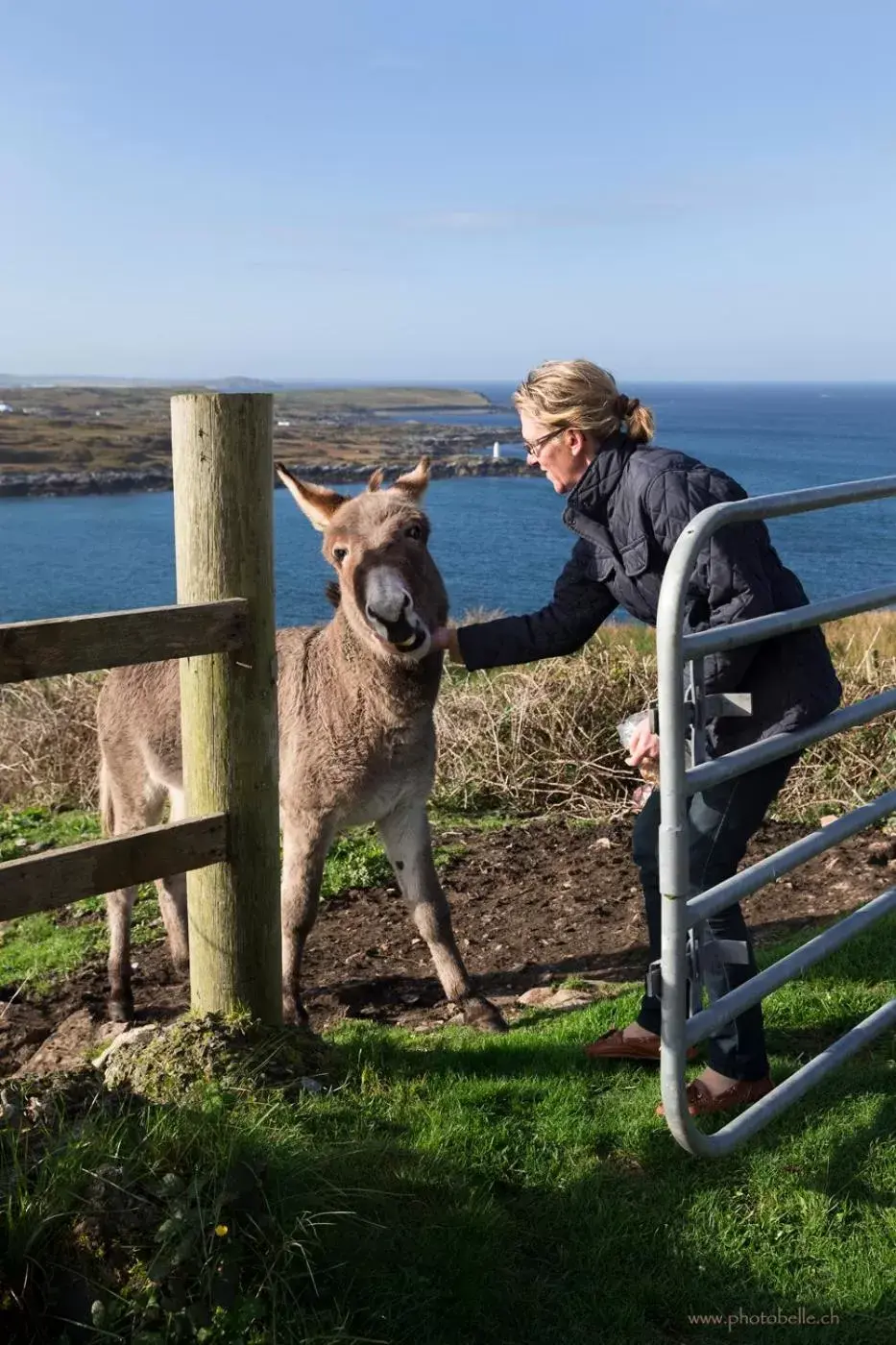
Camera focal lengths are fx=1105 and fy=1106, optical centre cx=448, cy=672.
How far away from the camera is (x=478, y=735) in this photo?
9.41 meters

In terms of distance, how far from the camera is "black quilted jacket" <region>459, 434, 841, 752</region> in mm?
3420

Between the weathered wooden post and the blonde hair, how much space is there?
0.97 m

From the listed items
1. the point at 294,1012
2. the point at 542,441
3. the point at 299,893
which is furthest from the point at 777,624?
the point at 294,1012

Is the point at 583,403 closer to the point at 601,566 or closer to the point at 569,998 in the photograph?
the point at 601,566

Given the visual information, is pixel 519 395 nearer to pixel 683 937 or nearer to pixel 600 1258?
pixel 683 937

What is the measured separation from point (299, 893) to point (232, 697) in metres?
1.73

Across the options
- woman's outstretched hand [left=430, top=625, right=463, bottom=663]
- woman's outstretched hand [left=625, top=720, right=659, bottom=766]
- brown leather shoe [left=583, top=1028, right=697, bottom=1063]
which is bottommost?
brown leather shoe [left=583, top=1028, right=697, bottom=1063]

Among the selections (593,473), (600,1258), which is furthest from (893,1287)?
(593,473)

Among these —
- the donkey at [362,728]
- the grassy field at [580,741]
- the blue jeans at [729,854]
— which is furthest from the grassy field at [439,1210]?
the grassy field at [580,741]

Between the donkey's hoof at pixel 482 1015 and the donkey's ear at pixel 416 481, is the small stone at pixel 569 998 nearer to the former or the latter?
the donkey's hoof at pixel 482 1015

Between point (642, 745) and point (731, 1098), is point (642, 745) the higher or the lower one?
the higher one

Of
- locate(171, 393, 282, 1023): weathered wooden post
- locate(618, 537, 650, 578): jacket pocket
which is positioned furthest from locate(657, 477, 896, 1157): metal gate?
locate(171, 393, 282, 1023): weathered wooden post

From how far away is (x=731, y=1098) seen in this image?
373 cm

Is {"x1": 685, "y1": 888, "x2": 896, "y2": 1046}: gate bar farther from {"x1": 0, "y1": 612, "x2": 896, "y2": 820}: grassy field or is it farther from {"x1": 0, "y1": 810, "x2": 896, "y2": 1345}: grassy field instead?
{"x1": 0, "y1": 612, "x2": 896, "y2": 820}: grassy field
